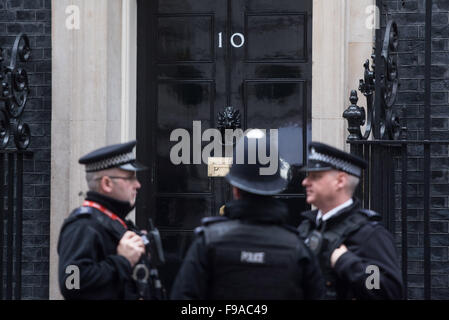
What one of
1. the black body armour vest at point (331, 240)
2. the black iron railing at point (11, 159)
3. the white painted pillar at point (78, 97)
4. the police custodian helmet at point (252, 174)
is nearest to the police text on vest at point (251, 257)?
the police custodian helmet at point (252, 174)

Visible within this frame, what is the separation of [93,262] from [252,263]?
2.50ft

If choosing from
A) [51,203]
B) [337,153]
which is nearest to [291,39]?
[51,203]

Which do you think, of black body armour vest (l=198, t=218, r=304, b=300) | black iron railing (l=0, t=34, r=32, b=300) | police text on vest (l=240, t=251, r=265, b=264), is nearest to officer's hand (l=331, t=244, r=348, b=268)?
black body armour vest (l=198, t=218, r=304, b=300)

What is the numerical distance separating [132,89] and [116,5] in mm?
739

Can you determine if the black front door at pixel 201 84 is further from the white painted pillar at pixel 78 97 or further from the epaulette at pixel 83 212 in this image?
the epaulette at pixel 83 212

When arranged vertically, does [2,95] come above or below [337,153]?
above

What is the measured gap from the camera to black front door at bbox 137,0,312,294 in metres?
7.79

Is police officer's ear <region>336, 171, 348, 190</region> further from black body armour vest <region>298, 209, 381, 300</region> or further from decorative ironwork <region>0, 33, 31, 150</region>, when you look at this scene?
decorative ironwork <region>0, 33, 31, 150</region>

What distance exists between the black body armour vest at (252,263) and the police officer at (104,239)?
1.67ft

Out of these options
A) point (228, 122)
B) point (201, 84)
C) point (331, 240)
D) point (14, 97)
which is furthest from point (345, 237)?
point (201, 84)

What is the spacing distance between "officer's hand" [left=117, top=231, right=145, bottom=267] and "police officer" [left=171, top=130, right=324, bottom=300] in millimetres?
359

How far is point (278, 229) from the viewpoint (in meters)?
3.92

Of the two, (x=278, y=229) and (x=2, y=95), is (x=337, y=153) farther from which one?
(x=2, y=95)

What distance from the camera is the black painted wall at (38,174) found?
754 centimetres
